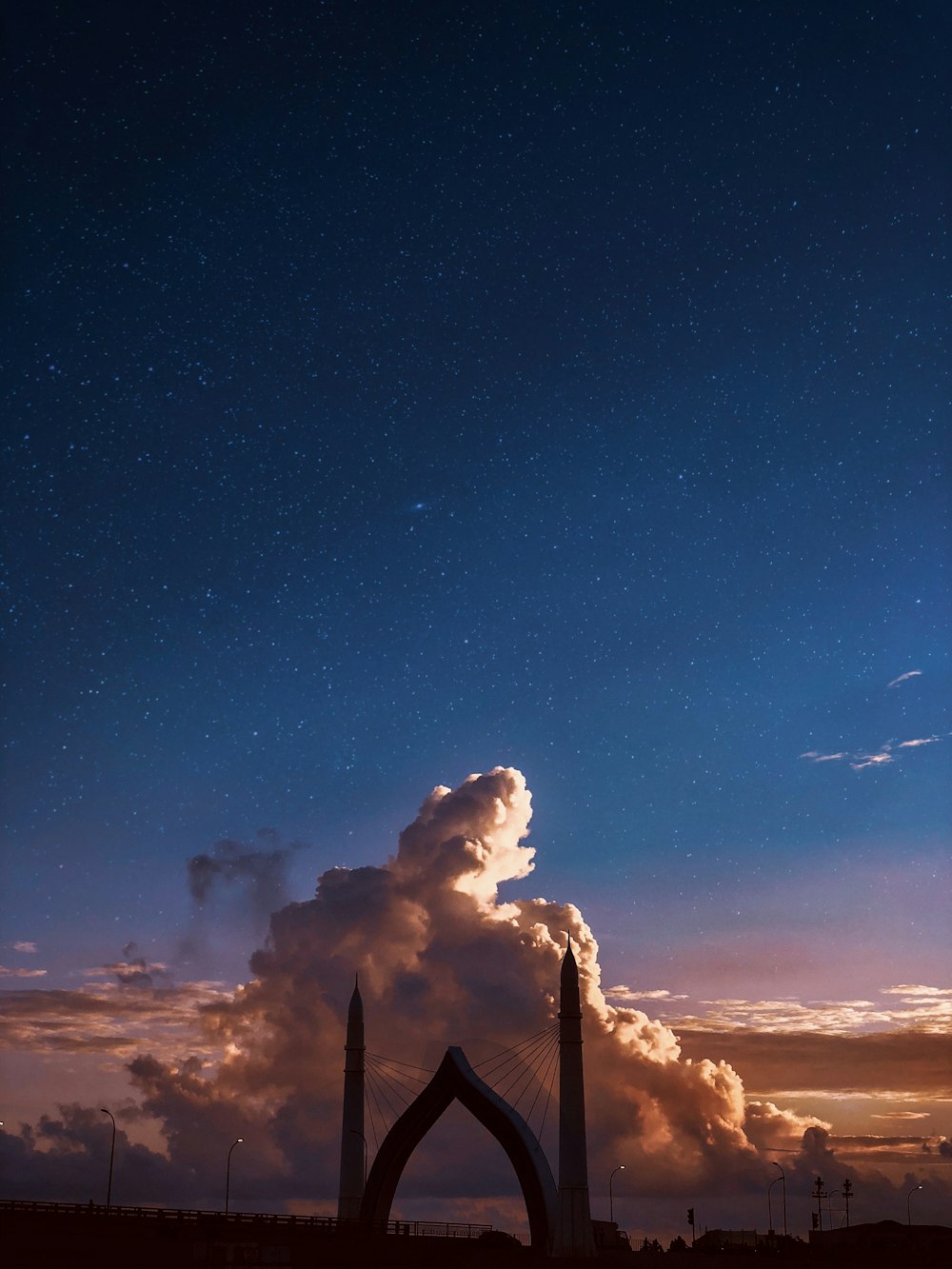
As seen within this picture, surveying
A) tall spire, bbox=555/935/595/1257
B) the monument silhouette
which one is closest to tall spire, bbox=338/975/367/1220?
the monument silhouette

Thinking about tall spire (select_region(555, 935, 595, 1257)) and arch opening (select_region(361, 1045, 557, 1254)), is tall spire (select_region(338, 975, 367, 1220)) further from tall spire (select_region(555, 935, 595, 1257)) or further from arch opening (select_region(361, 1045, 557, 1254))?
tall spire (select_region(555, 935, 595, 1257))

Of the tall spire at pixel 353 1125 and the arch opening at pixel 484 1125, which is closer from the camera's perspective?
the arch opening at pixel 484 1125

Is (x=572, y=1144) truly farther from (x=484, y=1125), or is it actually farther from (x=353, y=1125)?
(x=353, y=1125)

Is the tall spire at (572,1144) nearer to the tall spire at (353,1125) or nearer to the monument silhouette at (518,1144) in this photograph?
the monument silhouette at (518,1144)

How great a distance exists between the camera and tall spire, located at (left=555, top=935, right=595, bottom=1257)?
93.7m

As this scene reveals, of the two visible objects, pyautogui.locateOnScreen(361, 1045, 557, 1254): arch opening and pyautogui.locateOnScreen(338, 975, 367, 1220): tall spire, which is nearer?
pyautogui.locateOnScreen(361, 1045, 557, 1254): arch opening

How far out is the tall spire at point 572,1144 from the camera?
9369cm

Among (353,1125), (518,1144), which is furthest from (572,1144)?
(353,1125)

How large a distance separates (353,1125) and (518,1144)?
76.9 ft

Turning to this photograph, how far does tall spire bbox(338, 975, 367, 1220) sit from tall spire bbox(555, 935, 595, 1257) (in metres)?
22.4

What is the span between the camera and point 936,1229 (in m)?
119

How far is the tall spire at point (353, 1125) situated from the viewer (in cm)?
11156

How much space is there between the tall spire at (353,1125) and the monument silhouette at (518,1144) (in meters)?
0.08

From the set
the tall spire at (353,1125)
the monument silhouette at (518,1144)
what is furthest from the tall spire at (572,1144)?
the tall spire at (353,1125)
